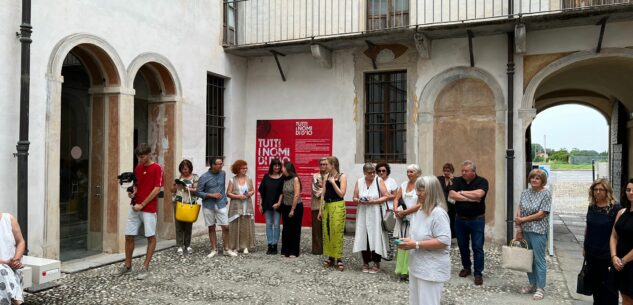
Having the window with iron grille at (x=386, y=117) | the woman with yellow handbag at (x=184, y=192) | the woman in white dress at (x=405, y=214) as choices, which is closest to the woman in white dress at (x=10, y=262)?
the woman with yellow handbag at (x=184, y=192)

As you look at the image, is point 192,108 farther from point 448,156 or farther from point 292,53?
point 448,156

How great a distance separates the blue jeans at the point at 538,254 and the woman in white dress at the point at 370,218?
1851mm

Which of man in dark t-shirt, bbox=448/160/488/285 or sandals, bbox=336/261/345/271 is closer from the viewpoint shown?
man in dark t-shirt, bbox=448/160/488/285

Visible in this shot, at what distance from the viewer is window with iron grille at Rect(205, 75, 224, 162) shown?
33.3ft

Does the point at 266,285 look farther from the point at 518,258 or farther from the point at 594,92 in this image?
the point at 594,92

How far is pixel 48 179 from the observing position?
6.53 m

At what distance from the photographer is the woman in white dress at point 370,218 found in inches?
257

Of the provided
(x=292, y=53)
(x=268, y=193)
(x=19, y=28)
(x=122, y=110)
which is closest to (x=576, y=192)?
(x=292, y=53)

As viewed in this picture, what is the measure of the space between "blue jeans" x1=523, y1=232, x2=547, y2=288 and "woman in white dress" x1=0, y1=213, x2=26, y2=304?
210 inches

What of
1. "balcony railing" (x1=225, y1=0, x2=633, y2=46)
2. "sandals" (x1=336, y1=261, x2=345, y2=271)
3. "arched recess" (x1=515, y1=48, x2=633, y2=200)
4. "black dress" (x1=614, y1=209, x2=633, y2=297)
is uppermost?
"balcony railing" (x1=225, y1=0, x2=633, y2=46)

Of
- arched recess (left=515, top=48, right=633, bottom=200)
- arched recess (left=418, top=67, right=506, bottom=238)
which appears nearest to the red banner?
arched recess (left=418, top=67, right=506, bottom=238)

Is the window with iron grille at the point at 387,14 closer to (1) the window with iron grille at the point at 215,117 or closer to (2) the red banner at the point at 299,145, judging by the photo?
(2) the red banner at the point at 299,145

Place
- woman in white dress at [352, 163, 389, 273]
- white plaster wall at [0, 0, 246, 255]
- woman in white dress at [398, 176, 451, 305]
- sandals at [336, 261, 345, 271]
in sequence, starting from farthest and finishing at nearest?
sandals at [336, 261, 345, 271]
woman in white dress at [352, 163, 389, 273]
white plaster wall at [0, 0, 246, 255]
woman in white dress at [398, 176, 451, 305]

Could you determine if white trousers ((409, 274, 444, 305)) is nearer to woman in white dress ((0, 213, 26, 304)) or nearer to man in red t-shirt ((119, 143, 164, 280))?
woman in white dress ((0, 213, 26, 304))
